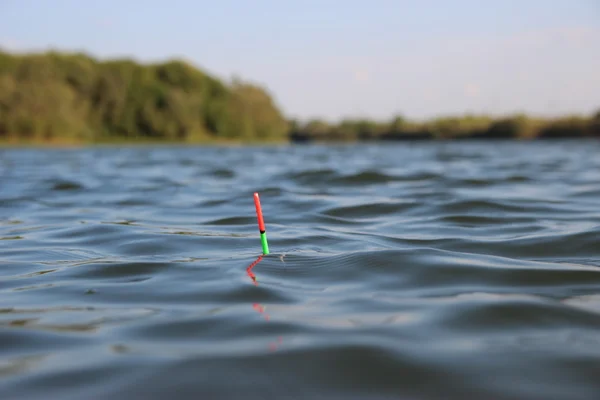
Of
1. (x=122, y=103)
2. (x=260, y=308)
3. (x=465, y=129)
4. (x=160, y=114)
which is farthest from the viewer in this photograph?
(x=122, y=103)

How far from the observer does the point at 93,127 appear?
3391 inches

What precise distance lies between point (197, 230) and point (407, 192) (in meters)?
4.68

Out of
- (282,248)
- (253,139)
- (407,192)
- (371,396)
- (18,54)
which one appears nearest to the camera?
(371,396)

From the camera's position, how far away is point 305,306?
12.1 feet

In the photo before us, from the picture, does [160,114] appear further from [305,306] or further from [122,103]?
[305,306]

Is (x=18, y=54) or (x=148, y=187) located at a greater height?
(x=18, y=54)

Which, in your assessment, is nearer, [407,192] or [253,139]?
[407,192]

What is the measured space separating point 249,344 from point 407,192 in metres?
7.76

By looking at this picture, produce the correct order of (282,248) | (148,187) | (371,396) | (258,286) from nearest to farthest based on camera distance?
(371,396), (258,286), (282,248), (148,187)

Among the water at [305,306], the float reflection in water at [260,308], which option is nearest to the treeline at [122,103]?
the water at [305,306]

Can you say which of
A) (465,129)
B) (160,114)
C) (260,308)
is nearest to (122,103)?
(160,114)

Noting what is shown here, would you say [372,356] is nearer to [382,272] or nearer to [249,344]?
[249,344]

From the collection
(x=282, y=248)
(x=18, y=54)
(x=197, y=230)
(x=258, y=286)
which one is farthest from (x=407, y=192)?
(x=18, y=54)

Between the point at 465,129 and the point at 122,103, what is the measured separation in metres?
46.2
